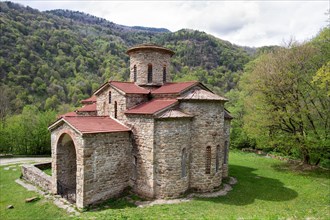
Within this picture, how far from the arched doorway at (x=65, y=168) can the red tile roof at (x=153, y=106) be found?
415 centimetres

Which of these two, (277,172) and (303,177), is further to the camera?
(277,172)

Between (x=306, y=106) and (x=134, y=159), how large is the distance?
561 inches

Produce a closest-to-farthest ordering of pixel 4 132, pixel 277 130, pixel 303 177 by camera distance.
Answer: pixel 303 177
pixel 277 130
pixel 4 132

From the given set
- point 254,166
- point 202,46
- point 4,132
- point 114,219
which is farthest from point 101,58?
point 114,219

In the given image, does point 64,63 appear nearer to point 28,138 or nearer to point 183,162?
point 28,138

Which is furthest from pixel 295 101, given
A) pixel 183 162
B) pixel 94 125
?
pixel 94 125

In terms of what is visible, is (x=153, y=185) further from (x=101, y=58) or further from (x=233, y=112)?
(x=101, y=58)

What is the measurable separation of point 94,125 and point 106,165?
2152 mm

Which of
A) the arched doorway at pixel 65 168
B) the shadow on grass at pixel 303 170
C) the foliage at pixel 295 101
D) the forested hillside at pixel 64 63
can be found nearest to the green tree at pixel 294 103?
the foliage at pixel 295 101

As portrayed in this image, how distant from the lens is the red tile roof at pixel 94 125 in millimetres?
10924

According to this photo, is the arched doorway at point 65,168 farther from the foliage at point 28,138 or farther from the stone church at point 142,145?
the foliage at point 28,138

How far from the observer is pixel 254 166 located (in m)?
19.8

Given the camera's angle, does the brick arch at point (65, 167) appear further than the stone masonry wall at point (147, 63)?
No

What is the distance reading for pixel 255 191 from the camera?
510 inches
